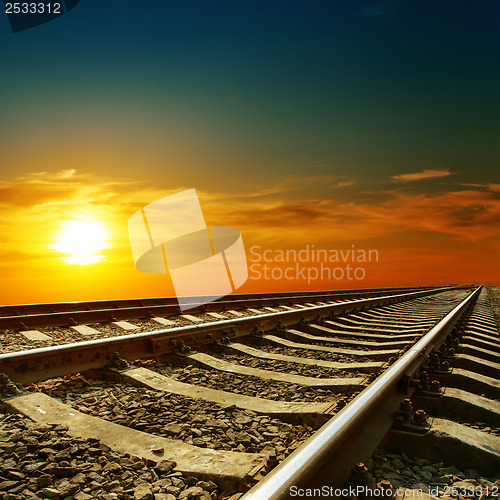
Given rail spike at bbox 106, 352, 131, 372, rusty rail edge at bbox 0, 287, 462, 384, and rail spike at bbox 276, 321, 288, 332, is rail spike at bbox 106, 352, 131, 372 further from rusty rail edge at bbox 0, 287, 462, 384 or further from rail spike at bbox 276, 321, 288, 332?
rail spike at bbox 276, 321, 288, 332

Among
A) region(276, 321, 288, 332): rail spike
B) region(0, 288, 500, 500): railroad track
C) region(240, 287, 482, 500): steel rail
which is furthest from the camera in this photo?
region(276, 321, 288, 332): rail spike

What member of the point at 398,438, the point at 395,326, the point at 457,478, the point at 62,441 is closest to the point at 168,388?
the point at 62,441

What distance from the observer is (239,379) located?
349 centimetres

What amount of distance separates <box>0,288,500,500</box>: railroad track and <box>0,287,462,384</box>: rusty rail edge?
12mm

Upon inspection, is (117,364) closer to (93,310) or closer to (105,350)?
(105,350)

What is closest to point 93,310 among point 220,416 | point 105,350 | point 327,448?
point 105,350

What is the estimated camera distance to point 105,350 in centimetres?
385

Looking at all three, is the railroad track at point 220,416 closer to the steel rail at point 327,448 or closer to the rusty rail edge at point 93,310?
the steel rail at point 327,448

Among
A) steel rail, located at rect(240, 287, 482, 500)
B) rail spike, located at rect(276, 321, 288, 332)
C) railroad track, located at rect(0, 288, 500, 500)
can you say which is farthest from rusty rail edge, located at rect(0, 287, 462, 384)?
steel rail, located at rect(240, 287, 482, 500)

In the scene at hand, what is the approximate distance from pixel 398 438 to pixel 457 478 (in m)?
0.34

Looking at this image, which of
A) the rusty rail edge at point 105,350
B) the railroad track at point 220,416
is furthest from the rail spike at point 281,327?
the railroad track at point 220,416

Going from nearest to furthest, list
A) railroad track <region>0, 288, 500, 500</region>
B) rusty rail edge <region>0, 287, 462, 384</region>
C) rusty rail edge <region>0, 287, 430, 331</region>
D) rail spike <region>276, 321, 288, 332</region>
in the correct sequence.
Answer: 1. railroad track <region>0, 288, 500, 500</region>
2. rusty rail edge <region>0, 287, 462, 384</region>
3. rail spike <region>276, 321, 288, 332</region>
4. rusty rail edge <region>0, 287, 430, 331</region>

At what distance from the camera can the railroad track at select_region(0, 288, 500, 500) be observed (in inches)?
72.0

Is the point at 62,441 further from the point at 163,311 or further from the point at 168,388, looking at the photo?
the point at 163,311
